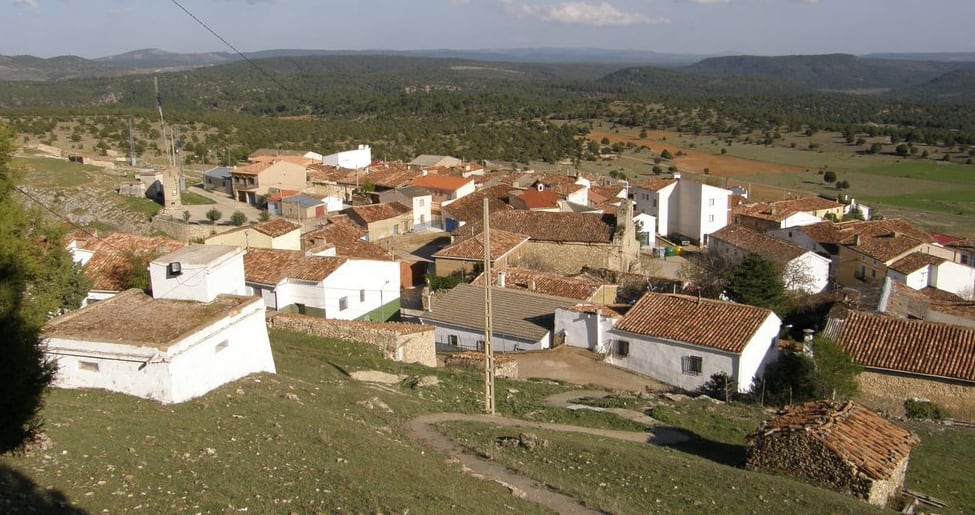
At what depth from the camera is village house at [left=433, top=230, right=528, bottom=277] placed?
32406 millimetres

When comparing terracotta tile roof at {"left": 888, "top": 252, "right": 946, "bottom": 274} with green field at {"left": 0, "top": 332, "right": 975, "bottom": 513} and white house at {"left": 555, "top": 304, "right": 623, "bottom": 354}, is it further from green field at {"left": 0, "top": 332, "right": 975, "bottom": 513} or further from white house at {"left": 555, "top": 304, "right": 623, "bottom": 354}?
green field at {"left": 0, "top": 332, "right": 975, "bottom": 513}

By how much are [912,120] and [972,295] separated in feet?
394

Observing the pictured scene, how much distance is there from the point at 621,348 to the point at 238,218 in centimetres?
2316

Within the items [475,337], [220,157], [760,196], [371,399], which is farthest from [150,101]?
[371,399]

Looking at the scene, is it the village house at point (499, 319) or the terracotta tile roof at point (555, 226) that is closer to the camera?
the village house at point (499, 319)

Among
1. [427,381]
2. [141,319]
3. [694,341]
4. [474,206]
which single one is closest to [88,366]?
[141,319]

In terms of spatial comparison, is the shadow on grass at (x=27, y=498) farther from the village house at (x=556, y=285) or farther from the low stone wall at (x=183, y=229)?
the low stone wall at (x=183, y=229)

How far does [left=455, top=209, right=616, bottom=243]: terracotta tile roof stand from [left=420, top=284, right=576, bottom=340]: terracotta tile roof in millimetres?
9677

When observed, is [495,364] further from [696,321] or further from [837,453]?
[837,453]

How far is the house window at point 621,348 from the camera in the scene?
74.1 ft

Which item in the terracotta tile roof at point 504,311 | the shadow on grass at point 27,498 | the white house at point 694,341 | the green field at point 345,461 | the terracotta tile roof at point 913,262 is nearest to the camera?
the shadow on grass at point 27,498

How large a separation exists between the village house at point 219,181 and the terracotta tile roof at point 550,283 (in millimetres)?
26140

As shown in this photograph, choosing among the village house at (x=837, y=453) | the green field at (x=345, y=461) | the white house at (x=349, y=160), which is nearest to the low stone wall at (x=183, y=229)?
the green field at (x=345, y=461)

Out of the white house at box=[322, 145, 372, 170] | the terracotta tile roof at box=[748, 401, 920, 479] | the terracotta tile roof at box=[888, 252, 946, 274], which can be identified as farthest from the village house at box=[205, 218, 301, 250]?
the white house at box=[322, 145, 372, 170]
